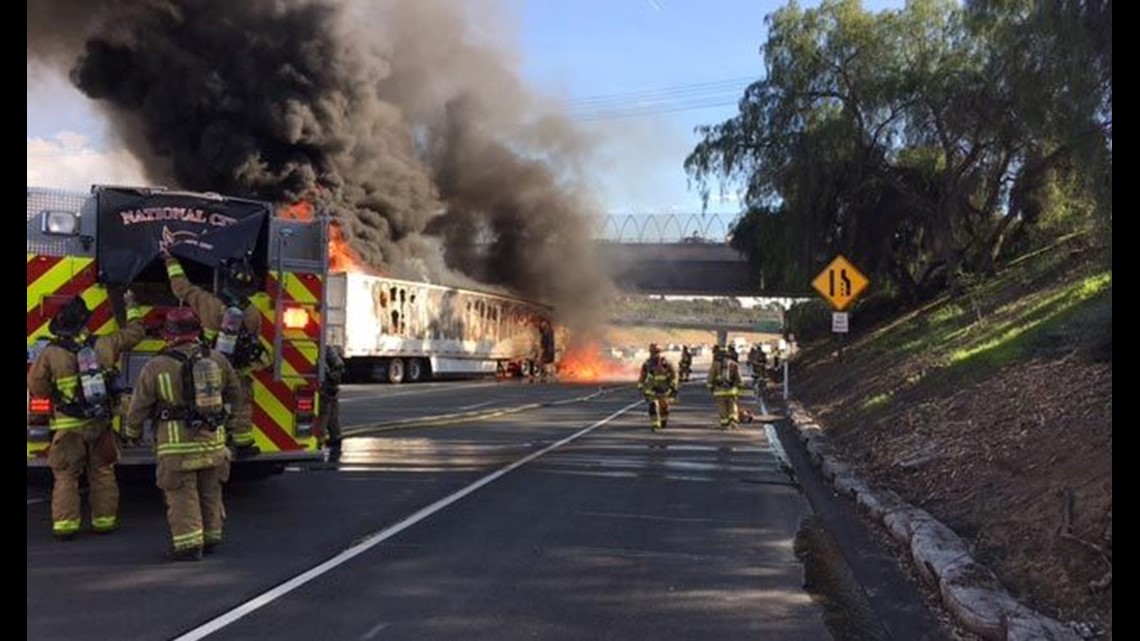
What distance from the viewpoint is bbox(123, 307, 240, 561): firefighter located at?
6066 mm

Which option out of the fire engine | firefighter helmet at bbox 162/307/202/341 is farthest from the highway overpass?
firefighter helmet at bbox 162/307/202/341

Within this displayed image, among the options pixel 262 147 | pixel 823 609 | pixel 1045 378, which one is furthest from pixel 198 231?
pixel 262 147

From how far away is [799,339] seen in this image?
42.6 meters

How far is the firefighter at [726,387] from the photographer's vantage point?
1633 centimetres

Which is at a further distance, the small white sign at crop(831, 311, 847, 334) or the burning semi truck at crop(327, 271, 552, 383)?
the burning semi truck at crop(327, 271, 552, 383)

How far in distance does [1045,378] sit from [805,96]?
18.4 m

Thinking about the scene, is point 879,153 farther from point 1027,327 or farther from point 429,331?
point 429,331

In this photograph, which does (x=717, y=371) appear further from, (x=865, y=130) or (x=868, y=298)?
(x=868, y=298)

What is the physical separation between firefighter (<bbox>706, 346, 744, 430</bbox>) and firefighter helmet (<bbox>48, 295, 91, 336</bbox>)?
11302mm

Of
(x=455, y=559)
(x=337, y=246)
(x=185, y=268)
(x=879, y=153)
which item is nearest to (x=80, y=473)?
(x=185, y=268)

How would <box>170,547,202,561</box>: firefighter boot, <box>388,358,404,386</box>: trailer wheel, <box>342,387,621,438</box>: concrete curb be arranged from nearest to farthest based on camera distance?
<box>170,547,202,561</box>: firefighter boot → <box>342,387,621,438</box>: concrete curb → <box>388,358,404,386</box>: trailer wheel

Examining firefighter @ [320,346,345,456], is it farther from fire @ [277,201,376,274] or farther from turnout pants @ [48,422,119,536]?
fire @ [277,201,376,274]

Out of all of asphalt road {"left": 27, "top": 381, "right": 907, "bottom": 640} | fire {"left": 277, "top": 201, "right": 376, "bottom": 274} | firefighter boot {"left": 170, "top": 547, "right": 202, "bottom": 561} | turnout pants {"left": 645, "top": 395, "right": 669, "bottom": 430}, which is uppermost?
fire {"left": 277, "top": 201, "right": 376, "bottom": 274}

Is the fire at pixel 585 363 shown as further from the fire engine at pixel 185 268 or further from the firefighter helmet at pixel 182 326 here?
the firefighter helmet at pixel 182 326
